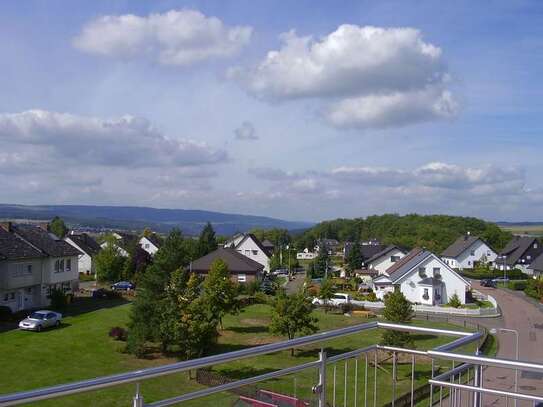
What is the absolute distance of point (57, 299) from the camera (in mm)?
39250

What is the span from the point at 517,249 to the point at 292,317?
70195mm

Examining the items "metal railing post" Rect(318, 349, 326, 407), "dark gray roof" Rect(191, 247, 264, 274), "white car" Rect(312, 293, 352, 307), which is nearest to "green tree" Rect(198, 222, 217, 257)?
"dark gray roof" Rect(191, 247, 264, 274)

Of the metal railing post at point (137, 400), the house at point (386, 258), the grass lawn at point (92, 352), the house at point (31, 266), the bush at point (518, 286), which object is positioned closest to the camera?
the metal railing post at point (137, 400)

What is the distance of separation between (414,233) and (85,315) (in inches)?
3602

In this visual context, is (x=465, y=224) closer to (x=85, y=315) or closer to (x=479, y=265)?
(x=479, y=265)

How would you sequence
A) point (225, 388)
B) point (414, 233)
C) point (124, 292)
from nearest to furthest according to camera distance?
point (225, 388)
point (124, 292)
point (414, 233)

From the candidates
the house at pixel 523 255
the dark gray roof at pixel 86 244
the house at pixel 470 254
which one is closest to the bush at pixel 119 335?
the dark gray roof at pixel 86 244

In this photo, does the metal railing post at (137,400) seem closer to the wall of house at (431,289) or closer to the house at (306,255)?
the wall of house at (431,289)

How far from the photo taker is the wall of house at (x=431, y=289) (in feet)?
161

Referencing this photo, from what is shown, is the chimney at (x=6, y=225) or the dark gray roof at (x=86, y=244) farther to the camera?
the dark gray roof at (x=86, y=244)

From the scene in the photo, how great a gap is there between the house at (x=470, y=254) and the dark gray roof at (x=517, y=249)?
244 cm

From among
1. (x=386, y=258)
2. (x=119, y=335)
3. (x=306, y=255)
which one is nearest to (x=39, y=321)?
(x=119, y=335)

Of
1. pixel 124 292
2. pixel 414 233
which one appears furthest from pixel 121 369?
pixel 414 233

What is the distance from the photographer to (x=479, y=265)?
277 feet
